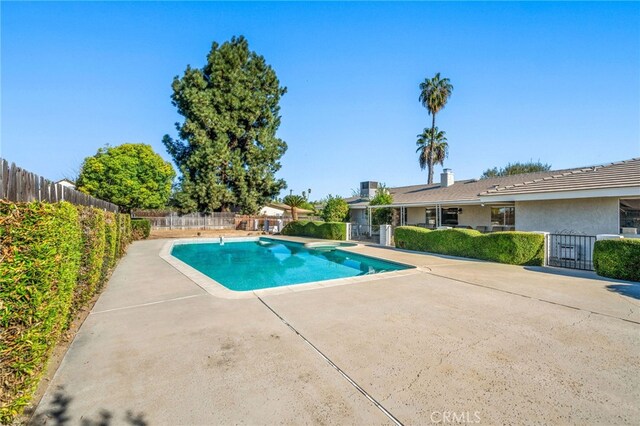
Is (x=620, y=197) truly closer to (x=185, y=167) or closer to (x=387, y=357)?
(x=387, y=357)

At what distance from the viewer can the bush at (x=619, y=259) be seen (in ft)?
25.9

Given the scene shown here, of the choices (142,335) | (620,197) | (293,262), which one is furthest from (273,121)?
(142,335)

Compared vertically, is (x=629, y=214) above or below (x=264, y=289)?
above

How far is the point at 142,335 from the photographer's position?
4.51m

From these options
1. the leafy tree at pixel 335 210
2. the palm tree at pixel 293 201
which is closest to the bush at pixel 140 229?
the palm tree at pixel 293 201

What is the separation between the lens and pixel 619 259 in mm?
8133

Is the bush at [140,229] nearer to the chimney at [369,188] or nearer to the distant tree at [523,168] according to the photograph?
the chimney at [369,188]

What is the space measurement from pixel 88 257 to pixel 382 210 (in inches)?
808

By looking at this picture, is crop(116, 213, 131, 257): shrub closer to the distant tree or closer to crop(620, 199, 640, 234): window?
crop(620, 199, 640, 234): window

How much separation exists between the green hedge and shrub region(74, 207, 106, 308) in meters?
15.7

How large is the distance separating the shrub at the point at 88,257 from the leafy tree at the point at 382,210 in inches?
723

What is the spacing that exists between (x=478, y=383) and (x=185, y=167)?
3250cm

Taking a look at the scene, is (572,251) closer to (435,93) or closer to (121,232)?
(121,232)

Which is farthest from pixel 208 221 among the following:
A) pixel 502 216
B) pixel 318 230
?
pixel 502 216
